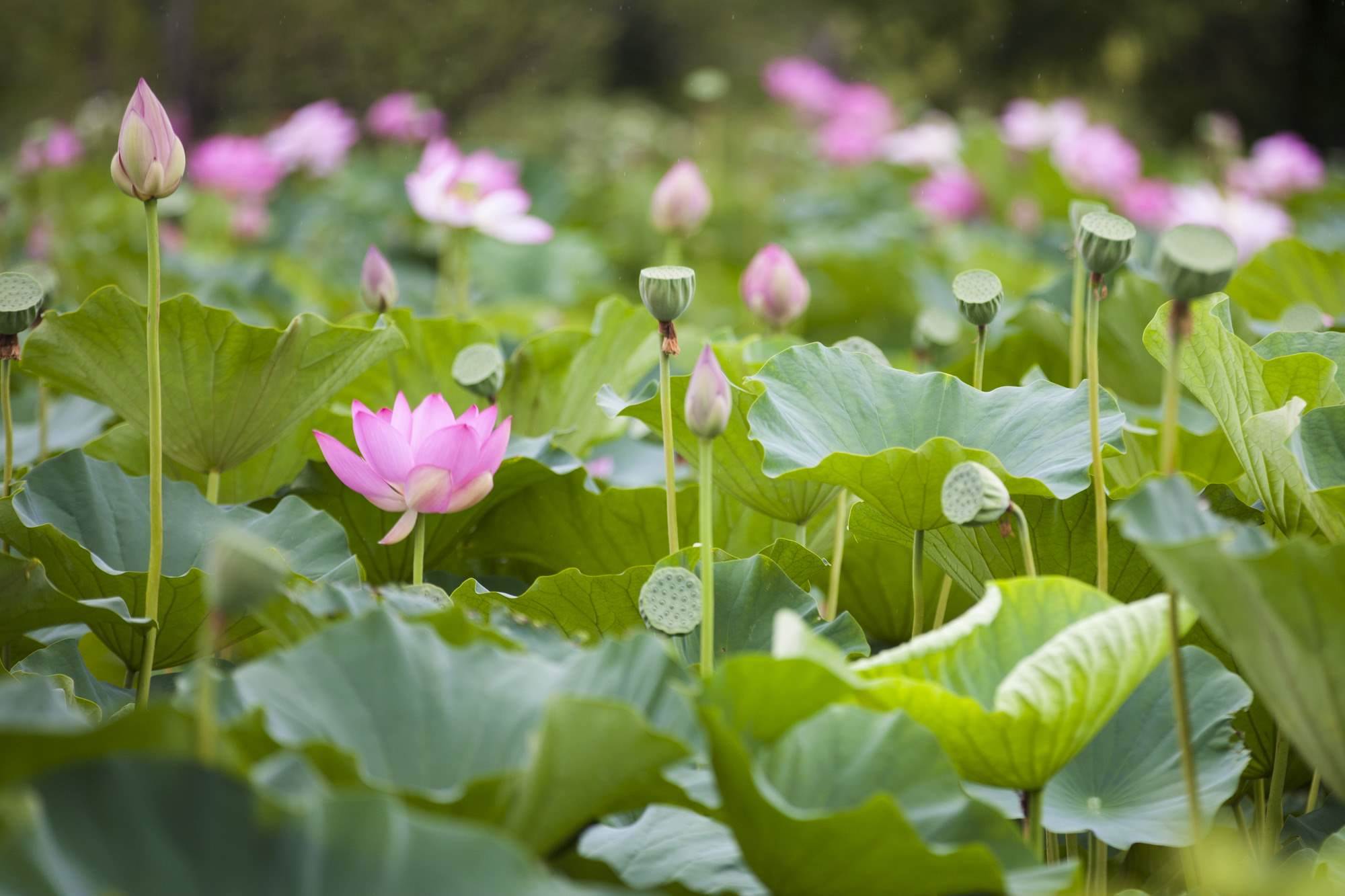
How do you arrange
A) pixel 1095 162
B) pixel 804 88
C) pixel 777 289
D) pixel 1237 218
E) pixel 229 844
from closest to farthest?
pixel 229 844
pixel 777 289
pixel 1237 218
pixel 1095 162
pixel 804 88

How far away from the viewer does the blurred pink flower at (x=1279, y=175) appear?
3.08m

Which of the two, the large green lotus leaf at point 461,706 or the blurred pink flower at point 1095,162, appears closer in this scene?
the large green lotus leaf at point 461,706

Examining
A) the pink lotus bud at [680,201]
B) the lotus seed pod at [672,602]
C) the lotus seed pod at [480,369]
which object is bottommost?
the lotus seed pod at [672,602]

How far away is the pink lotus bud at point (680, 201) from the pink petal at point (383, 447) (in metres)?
0.67

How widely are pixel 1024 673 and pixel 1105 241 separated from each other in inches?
8.8

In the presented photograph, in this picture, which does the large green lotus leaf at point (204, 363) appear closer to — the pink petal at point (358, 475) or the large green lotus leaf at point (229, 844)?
the pink petal at point (358, 475)

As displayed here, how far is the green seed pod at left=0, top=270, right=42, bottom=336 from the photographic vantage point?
2.49ft

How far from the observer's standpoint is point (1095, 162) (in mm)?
3070

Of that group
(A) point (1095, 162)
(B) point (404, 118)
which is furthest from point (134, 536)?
(A) point (1095, 162)

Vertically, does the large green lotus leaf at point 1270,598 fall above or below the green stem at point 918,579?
above

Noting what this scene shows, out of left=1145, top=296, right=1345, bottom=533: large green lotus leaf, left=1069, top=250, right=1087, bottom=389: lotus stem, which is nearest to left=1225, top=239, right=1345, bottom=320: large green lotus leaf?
left=1069, top=250, right=1087, bottom=389: lotus stem

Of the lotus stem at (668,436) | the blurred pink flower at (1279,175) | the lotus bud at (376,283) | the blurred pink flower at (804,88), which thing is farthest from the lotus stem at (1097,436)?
the blurred pink flower at (804,88)

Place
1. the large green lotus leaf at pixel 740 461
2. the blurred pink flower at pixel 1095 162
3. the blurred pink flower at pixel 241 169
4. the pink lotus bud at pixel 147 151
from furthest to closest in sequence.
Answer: the blurred pink flower at pixel 1095 162 → the blurred pink flower at pixel 241 169 → the large green lotus leaf at pixel 740 461 → the pink lotus bud at pixel 147 151

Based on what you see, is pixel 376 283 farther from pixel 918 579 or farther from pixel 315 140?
pixel 315 140
